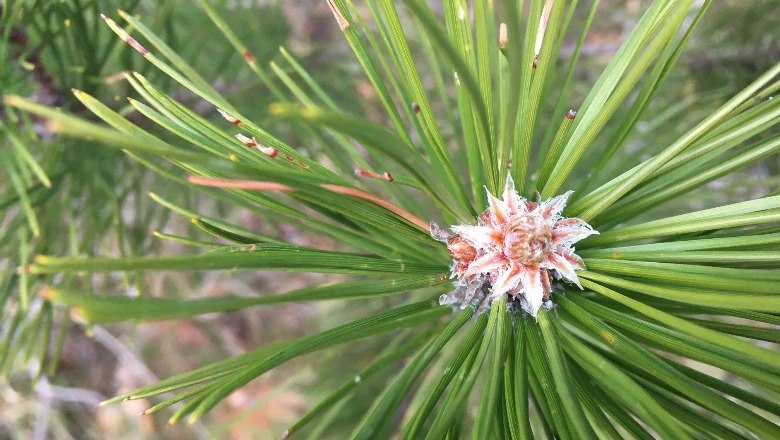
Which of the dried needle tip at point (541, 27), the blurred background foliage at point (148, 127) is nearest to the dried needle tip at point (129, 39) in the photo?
the blurred background foliage at point (148, 127)

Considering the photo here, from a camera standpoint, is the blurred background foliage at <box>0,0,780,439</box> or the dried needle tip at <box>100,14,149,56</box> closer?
the dried needle tip at <box>100,14,149,56</box>

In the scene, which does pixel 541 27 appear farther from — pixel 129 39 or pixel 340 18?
pixel 129 39

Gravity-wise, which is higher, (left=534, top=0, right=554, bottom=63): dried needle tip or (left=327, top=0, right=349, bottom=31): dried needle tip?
(left=534, top=0, right=554, bottom=63): dried needle tip

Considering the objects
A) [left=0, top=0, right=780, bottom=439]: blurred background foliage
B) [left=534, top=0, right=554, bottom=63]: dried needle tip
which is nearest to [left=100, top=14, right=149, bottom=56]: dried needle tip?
[left=0, top=0, right=780, bottom=439]: blurred background foliage

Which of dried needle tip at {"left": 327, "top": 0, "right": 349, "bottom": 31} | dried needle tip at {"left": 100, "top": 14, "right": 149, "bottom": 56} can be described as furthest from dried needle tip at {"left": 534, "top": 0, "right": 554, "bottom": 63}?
dried needle tip at {"left": 100, "top": 14, "right": 149, "bottom": 56}

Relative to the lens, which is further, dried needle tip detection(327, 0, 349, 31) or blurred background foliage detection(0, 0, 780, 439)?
blurred background foliage detection(0, 0, 780, 439)

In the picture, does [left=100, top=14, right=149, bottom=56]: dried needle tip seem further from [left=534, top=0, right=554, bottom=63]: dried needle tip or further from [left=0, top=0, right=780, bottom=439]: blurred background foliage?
[left=534, top=0, right=554, bottom=63]: dried needle tip

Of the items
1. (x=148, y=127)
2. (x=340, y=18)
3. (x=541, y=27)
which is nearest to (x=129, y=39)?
(x=340, y=18)

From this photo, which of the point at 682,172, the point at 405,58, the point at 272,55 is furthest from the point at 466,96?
the point at 272,55

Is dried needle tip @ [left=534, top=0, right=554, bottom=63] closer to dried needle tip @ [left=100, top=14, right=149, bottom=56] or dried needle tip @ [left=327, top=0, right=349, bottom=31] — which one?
dried needle tip @ [left=327, top=0, right=349, bottom=31]
